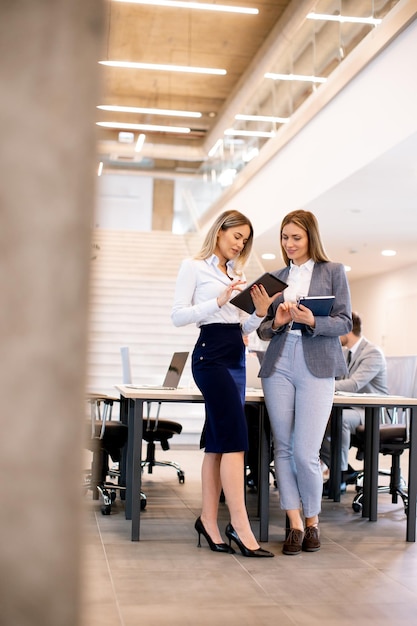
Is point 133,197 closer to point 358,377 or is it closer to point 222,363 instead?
point 358,377

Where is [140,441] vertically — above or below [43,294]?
below

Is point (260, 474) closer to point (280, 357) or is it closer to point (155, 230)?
point (280, 357)

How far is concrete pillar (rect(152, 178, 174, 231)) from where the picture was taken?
1815 centimetres

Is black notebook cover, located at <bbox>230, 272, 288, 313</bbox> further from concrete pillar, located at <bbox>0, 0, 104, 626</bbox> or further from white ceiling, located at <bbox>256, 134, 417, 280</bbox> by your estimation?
white ceiling, located at <bbox>256, 134, 417, 280</bbox>

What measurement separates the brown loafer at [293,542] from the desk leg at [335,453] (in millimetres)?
1540

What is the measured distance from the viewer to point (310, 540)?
3.64m

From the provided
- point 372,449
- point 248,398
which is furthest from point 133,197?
point 248,398

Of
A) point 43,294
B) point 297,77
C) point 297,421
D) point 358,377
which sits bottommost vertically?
point 297,421

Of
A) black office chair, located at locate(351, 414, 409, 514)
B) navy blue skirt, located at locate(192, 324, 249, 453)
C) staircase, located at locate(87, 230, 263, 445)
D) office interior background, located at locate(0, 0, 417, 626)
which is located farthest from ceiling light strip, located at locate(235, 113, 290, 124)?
office interior background, located at locate(0, 0, 417, 626)

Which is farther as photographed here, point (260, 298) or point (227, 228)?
point (227, 228)

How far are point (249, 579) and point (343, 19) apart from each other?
7.02 m

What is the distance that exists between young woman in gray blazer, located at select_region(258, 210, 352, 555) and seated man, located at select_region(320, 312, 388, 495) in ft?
5.06

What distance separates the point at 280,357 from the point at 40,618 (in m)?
3.15

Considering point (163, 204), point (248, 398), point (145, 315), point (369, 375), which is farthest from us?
point (163, 204)
